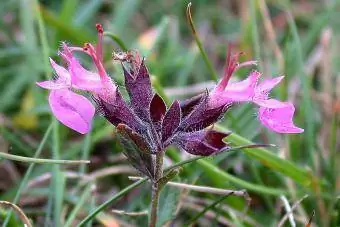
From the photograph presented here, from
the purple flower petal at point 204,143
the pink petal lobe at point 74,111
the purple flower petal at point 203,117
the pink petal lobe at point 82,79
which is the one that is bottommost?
the purple flower petal at point 204,143

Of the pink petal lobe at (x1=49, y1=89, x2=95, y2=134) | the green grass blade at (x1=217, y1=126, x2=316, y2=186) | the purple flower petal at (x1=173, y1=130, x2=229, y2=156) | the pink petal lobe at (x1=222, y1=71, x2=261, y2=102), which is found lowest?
the green grass blade at (x1=217, y1=126, x2=316, y2=186)

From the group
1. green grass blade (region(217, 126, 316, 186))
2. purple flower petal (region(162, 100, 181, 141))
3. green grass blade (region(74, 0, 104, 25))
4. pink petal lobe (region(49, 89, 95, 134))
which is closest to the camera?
pink petal lobe (region(49, 89, 95, 134))

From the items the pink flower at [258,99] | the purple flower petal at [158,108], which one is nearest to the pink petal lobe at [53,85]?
the purple flower petal at [158,108]

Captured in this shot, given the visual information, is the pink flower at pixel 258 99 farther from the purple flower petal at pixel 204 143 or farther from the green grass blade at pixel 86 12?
the green grass blade at pixel 86 12

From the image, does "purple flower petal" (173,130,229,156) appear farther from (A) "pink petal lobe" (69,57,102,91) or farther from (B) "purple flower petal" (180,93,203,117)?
(A) "pink petal lobe" (69,57,102,91)

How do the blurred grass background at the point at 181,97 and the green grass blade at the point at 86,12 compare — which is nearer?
the blurred grass background at the point at 181,97

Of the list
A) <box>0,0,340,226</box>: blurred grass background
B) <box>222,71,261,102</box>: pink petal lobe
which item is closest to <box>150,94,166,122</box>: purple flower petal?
<box>222,71,261,102</box>: pink petal lobe

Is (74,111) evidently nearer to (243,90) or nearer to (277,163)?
(243,90)
